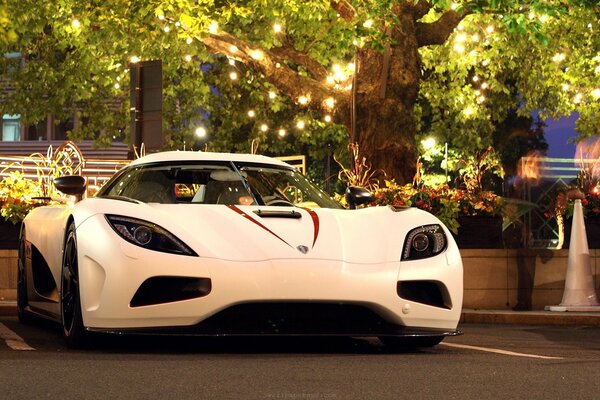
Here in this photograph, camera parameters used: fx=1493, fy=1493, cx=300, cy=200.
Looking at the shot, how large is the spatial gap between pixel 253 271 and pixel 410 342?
1909 mm

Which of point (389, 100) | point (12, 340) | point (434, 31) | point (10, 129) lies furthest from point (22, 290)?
point (10, 129)

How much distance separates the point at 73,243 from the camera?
9.62m

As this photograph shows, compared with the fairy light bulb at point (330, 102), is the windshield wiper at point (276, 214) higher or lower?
lower

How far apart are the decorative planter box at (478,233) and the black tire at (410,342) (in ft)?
21.6

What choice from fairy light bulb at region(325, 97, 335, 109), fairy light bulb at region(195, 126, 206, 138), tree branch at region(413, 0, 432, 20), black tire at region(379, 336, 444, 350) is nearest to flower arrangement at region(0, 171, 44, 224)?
black tire at region(379, 336, 444, 350)

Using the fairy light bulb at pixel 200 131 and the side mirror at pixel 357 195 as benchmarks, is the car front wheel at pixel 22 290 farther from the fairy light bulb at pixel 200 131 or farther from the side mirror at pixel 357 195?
the fairy light bulb at pixel 200 131

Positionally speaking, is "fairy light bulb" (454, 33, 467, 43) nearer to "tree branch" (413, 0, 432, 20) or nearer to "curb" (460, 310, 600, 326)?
"tree branch" (413, 0, 432, 20)

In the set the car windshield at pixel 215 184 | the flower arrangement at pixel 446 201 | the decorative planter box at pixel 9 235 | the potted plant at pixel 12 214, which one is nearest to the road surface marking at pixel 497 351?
the car windshield at pixel 215 184

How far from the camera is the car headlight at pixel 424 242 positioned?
9.45 metres

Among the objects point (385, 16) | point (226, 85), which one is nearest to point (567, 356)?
point (385, 16)

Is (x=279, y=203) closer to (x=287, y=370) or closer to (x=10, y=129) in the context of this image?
(x=287, y=370)

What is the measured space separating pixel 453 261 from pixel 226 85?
31.9 metres

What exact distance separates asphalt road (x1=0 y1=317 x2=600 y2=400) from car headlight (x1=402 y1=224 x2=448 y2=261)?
642 millimetres

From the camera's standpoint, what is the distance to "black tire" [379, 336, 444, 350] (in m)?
10.0
